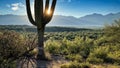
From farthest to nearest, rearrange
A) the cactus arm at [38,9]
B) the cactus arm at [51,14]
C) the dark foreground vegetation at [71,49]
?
the cactus arm at [51,14] < the cactus arm at [38,9] < the dark foreground vegetation at [71,49]

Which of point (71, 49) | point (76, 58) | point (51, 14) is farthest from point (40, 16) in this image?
point (71, 49)

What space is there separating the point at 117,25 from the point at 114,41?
2.56 ft

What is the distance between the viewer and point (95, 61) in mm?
13945

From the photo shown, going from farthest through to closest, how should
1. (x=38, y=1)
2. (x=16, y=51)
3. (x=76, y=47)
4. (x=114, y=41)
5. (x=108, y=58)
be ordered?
(x=76, y=47), (x=108, y=58), (x=38, y=1), (x=114, y=41), (x=16, y=51)

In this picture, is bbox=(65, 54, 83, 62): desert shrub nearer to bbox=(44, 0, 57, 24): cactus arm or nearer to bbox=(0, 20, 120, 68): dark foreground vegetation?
bbox=(0, 20, 120, 68): dark foreground vegetation

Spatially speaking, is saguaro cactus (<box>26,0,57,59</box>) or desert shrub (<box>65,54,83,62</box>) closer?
saguaro cactus (<box>26,0,57,59</box>)

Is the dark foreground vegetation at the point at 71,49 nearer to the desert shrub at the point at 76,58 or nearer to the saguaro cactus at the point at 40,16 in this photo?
the desert shrub at the point at 76,58

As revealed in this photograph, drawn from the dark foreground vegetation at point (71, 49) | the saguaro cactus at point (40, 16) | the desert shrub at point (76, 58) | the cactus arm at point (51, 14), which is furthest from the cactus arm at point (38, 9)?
the desert shrub at point (76, 58)

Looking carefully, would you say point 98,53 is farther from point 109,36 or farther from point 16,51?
point 16,51

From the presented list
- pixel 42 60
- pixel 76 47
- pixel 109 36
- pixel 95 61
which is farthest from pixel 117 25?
pixel 76 47

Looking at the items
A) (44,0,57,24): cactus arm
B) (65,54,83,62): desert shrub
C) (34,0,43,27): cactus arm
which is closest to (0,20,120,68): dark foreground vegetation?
(65,54,83,62): desert shrub

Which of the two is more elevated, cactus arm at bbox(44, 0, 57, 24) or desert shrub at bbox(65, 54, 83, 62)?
cactus arm at bbox(44, 0, 57, 24)

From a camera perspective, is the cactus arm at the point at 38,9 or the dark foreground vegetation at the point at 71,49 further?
the cactus arm at the point at 38,9

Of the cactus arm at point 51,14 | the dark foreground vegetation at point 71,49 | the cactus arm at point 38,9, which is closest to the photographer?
the dark foreground vegetation at point 71,49
